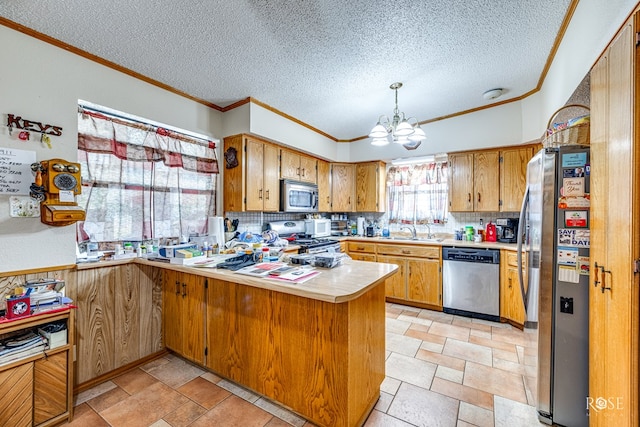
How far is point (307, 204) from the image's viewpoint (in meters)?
4.18

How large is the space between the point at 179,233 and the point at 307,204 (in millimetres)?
1875

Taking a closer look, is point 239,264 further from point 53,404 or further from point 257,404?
point 53,404

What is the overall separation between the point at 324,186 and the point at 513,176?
8.94 ft

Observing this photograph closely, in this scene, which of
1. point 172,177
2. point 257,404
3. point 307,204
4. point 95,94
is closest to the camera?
point 257,404

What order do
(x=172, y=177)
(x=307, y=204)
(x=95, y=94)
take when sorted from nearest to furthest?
1. (x=95, y=94)
2. (x=172, y=177)
3. (x=307, y=204)

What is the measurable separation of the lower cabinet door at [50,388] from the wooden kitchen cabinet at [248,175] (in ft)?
6.42

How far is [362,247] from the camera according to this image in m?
4.30

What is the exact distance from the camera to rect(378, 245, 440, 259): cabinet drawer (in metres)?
3.68

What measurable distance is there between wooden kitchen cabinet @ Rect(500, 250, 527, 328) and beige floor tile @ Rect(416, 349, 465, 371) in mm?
1215

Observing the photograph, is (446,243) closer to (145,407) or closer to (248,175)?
(248,175)

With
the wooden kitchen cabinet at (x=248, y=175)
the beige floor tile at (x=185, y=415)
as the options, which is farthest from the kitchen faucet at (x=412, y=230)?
the beige floor tile at (x=185, y=415)

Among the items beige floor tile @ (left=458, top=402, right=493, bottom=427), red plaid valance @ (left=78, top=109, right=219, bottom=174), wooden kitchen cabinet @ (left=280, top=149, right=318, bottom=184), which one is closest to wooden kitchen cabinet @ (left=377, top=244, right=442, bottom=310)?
wooden kitchen cabinet @ (left=280, top=149, right=318, bottom=184)

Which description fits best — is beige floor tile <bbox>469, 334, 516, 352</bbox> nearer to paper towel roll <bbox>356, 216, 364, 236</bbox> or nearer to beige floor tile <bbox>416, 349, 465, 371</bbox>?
beige floor tile <bbox>416, 349, 465, 371</bbox>

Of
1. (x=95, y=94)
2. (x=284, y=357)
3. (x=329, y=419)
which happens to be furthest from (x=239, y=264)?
(x=95, y=94)
